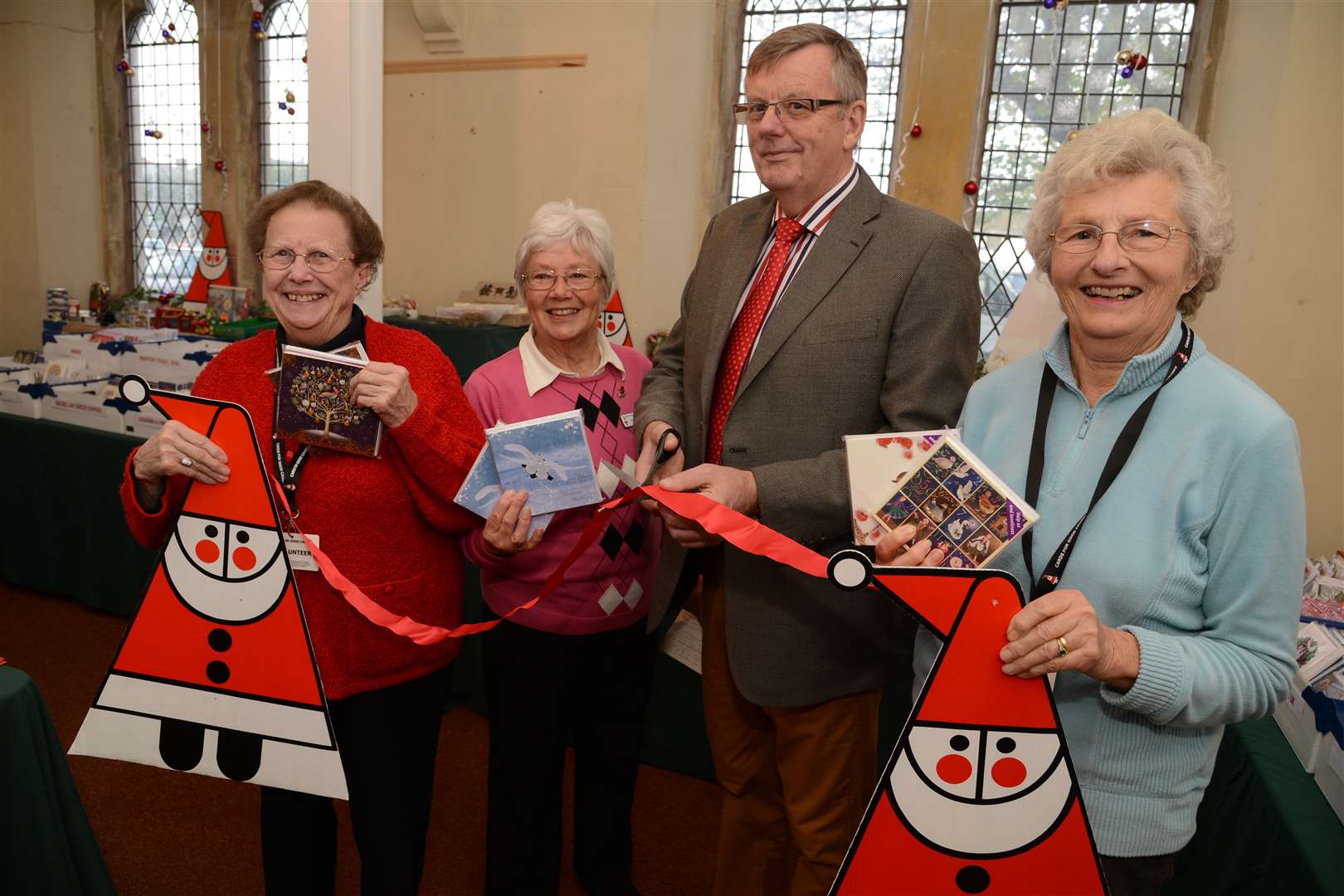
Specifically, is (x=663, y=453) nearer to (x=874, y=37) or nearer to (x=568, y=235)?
(x=568, y=235)

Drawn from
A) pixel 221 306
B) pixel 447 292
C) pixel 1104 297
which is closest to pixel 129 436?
pixel 221 306

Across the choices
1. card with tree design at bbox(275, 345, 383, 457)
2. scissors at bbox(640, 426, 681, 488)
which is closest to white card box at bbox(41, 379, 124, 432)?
card with tree design at bbox(275, 345, 383, 457)

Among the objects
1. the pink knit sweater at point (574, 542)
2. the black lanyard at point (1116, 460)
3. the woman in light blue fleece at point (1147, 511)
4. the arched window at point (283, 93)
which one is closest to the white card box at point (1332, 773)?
the woman in light blue fleece at point (1147, 511)

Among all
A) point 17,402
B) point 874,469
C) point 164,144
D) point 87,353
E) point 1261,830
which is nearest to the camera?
point 874,469

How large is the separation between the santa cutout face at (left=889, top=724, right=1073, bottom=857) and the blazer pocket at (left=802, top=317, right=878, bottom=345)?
2.26 feet

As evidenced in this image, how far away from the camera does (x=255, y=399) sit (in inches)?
64.9

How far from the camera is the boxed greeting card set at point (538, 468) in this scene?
1.59 metres

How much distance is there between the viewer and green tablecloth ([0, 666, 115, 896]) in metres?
1.54

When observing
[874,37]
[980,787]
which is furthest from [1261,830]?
[874,37]

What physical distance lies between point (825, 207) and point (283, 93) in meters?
6.70

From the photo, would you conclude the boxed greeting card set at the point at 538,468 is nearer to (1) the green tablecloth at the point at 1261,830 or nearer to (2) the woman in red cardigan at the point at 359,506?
(2) the woman in red cardigan at the point at 359,506

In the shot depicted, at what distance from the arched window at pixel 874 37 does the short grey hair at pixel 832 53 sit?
12.5 feet

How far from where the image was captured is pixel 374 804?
1759 mm

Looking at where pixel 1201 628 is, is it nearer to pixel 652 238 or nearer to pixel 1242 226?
pixel 1242 226
